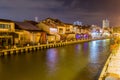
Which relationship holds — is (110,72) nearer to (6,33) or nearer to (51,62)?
(51,62)

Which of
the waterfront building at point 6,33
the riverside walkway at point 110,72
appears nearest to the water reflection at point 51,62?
the riverside walkway at point 110,72

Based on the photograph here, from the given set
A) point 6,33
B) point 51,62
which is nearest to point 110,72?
point 51,62

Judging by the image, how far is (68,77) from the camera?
17.5m

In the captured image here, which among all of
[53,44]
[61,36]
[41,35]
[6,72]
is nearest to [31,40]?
[41,35]

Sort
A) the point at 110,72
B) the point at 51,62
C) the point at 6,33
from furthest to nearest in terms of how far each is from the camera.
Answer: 1. the point at 6,33
2. the point at 51,62
3. the point at 110,72

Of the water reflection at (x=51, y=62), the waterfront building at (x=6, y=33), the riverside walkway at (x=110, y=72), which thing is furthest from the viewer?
the waterfront building at (x=6, y=33)

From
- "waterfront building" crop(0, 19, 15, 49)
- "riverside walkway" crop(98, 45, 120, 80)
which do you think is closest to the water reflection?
"riverside walkway" crop(98, 45, 120, 80)

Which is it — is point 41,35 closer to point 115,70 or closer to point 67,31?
point 67,31

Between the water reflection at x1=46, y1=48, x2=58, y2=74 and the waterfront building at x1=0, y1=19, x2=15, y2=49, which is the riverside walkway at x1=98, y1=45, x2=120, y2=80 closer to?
the water reflection at x1=46, y1=48, x2=58, y2=74

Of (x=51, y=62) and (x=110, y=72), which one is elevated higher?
(x=110, y=72)

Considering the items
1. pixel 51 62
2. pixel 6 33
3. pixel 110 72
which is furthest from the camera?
pixel 6 33

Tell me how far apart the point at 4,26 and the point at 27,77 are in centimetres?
2113

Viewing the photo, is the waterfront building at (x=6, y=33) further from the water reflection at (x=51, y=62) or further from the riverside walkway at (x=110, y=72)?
the riverside walkway at (x=110, y=72)

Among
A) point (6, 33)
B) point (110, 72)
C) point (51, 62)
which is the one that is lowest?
point (51, 62)
